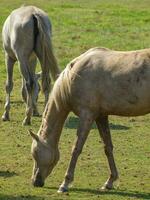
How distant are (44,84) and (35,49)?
0.86 metres

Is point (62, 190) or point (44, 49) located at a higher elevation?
point (62, 190)

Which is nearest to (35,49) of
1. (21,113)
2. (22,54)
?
(22,54)

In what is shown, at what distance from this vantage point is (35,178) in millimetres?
9875

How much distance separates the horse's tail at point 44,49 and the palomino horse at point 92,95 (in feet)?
13.0

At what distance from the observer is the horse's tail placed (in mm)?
13953

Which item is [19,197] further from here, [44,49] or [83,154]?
[44,49]

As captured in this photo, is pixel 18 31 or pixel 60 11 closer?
pixel 18 31

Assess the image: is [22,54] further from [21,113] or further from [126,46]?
[126,46]

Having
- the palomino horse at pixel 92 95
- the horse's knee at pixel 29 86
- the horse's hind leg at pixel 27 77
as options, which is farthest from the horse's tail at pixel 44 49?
the palomino horse at pixel 92 95

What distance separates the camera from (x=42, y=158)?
9.78m

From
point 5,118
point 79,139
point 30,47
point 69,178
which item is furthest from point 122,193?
point 5,118

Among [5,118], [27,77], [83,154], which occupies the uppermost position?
[83,154]

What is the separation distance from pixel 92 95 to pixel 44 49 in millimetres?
4713

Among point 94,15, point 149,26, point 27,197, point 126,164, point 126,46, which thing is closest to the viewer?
point 27,197
